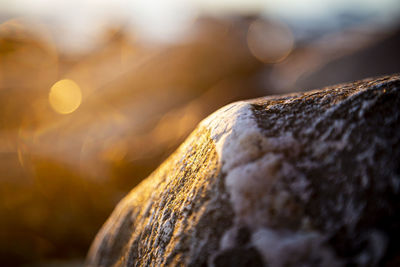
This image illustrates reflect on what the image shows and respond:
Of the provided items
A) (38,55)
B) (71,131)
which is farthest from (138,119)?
(38,55)

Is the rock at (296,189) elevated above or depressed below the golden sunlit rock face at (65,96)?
below

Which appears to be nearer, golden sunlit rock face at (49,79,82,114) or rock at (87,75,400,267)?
rock at (87,75,400,267)

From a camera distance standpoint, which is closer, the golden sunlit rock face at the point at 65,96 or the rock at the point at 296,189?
the rock at the point at 296,189

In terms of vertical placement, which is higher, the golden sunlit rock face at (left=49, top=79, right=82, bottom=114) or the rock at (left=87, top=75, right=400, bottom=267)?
the golden sunlit rock face at (left=49, top=79, right=82, bottom=114)

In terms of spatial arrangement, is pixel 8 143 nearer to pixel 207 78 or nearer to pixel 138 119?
pixel 138 119
